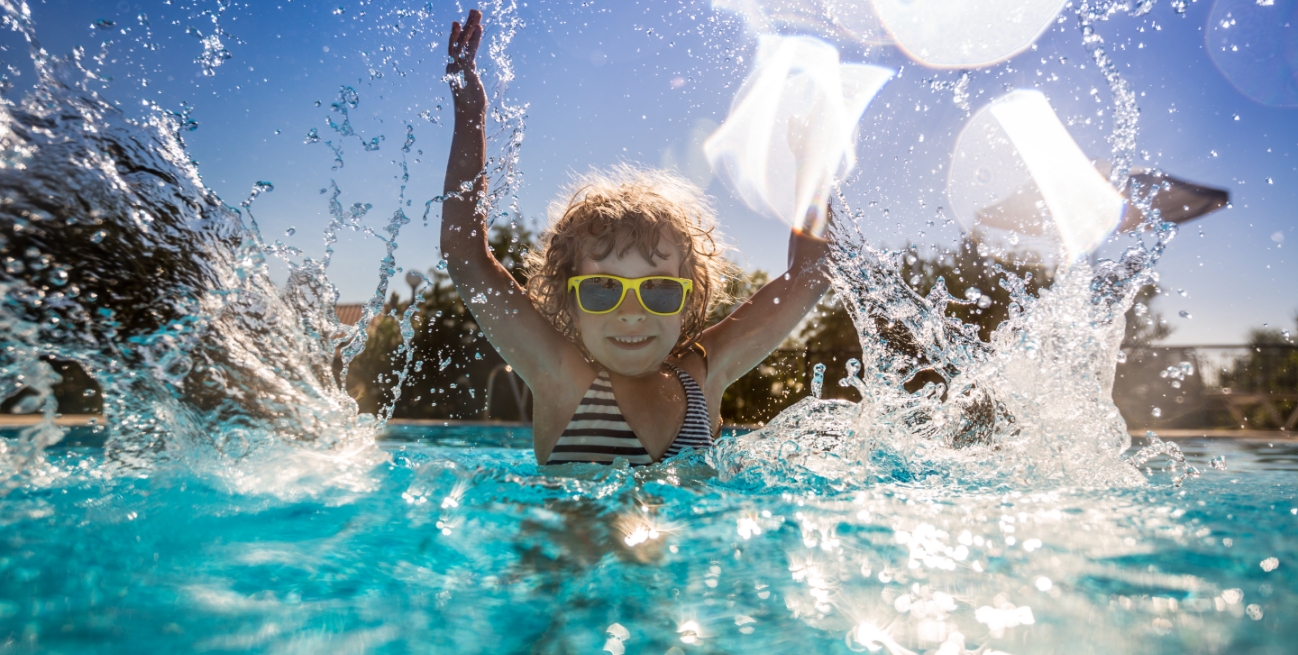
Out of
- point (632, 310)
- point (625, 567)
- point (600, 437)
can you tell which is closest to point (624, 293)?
point (632, 310)

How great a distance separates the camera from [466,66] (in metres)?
2.87

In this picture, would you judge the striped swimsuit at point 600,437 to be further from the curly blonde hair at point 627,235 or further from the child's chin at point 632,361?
the curly blonde hair at point 627,235

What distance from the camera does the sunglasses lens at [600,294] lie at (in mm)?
2723

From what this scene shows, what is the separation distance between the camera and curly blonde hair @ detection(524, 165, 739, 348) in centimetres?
284

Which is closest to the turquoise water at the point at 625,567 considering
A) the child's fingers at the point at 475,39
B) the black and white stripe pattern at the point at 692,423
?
the black and white stripe pattern at the point at 692,423

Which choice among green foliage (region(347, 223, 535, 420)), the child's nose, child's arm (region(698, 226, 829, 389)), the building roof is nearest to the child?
the child's nose

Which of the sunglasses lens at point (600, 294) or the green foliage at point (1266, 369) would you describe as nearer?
the sunglasses lens at point (600, 294)

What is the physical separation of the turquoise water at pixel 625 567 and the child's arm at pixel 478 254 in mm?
749

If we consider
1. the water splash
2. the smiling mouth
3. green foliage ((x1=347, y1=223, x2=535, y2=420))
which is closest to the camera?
the water splash

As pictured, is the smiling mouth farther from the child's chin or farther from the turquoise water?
the turquoise water

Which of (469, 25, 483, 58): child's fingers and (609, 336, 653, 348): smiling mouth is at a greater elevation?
(469, 25, 483, 58): child's fingers

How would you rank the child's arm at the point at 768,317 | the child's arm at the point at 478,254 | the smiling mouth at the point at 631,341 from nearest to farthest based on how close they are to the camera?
the child's arm at the point at 478,254 → the smiling mouth at the point at 631,341 → the child's arm at the point at 768,317

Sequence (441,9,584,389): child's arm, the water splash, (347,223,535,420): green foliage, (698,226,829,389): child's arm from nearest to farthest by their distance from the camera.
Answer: the water splash < (441,9,584,389): child's arm < (698,226,829,389): child's arm < (347,223,535,420): green foliage

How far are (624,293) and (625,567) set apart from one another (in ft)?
4.83
